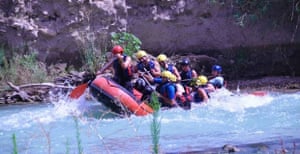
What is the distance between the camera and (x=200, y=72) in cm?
1692

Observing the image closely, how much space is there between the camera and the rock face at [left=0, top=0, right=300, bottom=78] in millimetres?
17406

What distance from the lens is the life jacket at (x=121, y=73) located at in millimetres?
12902

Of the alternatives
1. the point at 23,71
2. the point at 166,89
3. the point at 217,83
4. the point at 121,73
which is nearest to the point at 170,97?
the point at 166,89

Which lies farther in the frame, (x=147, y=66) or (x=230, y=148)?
(x=147, y=66)

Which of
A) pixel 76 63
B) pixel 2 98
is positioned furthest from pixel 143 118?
pixel 76 63

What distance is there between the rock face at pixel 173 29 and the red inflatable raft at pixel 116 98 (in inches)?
193

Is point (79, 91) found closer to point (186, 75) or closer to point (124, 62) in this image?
point (124, 62)

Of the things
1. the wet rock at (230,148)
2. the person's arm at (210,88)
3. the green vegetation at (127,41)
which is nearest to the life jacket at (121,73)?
the person's arm at (210,88)

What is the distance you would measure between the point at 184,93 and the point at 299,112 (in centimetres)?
218

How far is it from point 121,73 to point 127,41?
4.43 metres

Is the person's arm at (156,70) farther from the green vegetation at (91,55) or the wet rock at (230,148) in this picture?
the wet rock at (230,148)

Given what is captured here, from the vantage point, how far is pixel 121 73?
13.0m

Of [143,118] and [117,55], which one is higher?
[117,55]

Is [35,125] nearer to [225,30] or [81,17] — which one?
[81,17]
